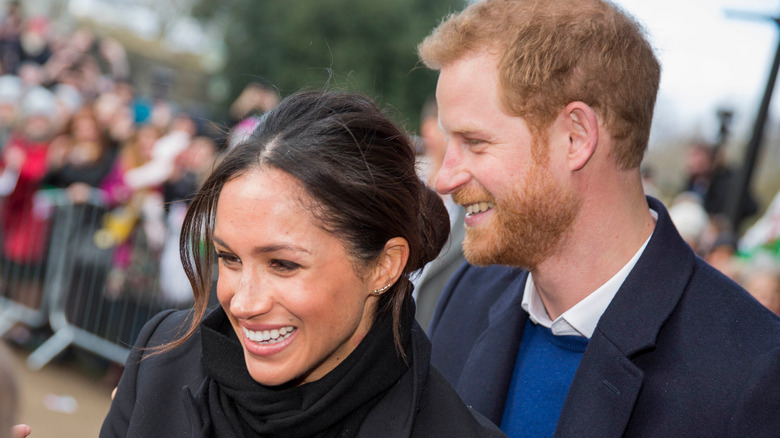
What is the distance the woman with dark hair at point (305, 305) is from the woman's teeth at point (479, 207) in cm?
23

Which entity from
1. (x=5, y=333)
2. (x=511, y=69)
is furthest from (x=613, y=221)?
(x=5, y=333)

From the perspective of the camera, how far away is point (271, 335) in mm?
2150

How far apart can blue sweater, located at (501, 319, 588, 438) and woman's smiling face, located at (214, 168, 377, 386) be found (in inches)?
29.2

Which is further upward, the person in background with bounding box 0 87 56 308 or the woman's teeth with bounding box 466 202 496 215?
the woman's teeth with bounding box 466 202 496 215

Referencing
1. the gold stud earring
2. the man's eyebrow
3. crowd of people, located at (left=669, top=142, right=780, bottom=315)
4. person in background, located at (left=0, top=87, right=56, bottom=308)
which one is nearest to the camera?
the man's eyebrow

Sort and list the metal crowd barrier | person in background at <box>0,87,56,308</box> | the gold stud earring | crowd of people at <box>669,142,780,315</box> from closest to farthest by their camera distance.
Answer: the gold stud earring, crowd of people at <box>669,142,780,315</box>, the metal crowd barrier, person in background at <box>0,87,56,308</box>

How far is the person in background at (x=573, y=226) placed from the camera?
7.46 feet

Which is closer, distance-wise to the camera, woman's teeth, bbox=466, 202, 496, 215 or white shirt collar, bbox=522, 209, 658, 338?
white shirt collar, bbox=522, 209, 658, 338

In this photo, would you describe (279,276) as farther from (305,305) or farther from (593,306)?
(593,306)

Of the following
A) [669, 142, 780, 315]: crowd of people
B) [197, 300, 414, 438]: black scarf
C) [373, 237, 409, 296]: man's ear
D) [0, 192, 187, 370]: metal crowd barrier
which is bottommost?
[0, 192, 187, 370]: metal crowd barrier

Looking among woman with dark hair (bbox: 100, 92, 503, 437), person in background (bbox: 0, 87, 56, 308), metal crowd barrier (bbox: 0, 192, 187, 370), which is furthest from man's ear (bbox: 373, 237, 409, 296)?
person in background (bbox: 0, 87, 56, 308)

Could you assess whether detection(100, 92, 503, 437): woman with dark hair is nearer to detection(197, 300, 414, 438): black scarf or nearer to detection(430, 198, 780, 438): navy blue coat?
detection(197, 300, 414, 438): black scarf

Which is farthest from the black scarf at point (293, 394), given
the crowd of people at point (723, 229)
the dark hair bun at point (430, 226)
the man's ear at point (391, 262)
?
the crowd of people at point (723, 229)

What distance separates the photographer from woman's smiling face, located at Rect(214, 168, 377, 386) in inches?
82.3
